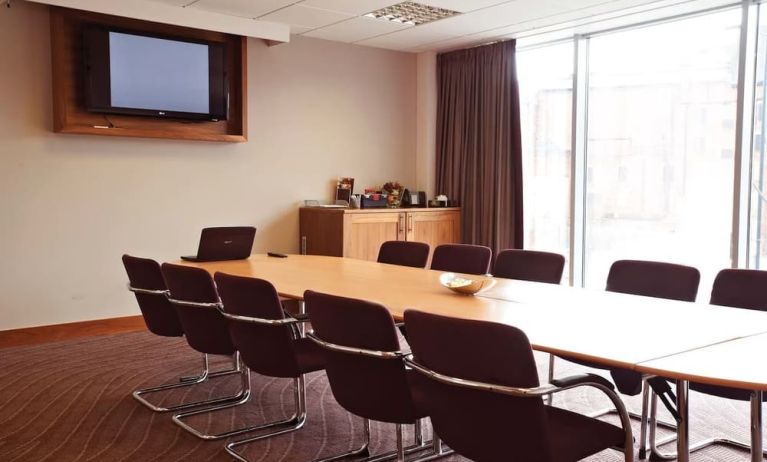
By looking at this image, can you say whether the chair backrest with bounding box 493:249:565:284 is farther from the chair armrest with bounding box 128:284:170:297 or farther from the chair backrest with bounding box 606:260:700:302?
the chair armrest with bounding box 128:284:170:297

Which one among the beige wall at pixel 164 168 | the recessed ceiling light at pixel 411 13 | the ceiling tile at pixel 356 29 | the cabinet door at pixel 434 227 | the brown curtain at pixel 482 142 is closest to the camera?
the beige wall at pixel 164 168

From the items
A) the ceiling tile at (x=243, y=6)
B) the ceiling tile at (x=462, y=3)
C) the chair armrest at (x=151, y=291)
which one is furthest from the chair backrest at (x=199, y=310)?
the ceiling tile at (x=462, y=3)

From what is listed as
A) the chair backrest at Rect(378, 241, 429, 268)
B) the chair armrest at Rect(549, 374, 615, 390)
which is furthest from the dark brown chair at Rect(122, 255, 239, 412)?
the chair armrest at Rect(549, 374, 615, 390)

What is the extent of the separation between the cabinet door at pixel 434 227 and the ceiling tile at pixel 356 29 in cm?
187

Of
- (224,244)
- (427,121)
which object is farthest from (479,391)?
(427,121)

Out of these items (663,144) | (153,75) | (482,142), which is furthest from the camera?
(482,142)

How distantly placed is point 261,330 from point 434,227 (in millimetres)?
4651

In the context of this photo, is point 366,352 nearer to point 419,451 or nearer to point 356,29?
point 419,451

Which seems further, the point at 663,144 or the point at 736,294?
the point at 663,144

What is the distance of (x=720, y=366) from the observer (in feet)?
7.39

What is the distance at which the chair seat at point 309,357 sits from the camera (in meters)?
3.29

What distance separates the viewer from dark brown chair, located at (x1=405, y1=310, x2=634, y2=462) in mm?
2133

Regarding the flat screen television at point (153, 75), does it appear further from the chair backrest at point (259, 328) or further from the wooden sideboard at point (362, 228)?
the chair backrest at point (259, 328)

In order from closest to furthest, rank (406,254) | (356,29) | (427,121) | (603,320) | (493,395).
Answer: (493,395)
(603,320)
(406,254)
(356,29)
(427,121)
